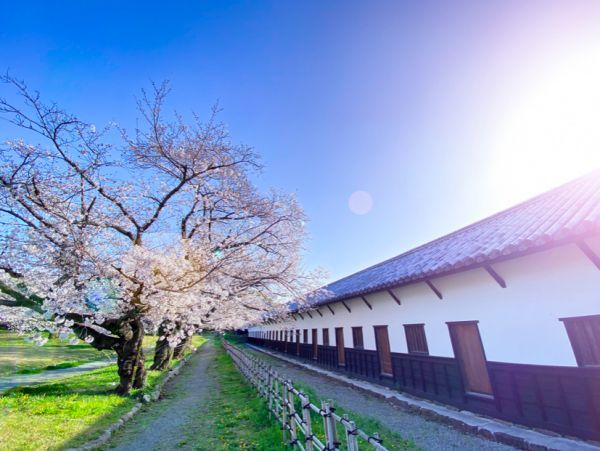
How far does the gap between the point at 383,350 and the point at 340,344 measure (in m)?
3.94

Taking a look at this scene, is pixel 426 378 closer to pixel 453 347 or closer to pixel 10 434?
pixel 453 347

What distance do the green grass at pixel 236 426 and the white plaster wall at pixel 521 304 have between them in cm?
489

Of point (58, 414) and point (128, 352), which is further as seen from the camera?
point (128, 352)

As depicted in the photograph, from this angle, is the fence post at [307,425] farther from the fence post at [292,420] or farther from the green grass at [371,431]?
the green grass at [371,431]

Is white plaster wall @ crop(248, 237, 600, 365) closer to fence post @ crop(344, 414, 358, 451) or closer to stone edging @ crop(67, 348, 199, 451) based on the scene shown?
fence post @ crop(344, 414, 358, 451)

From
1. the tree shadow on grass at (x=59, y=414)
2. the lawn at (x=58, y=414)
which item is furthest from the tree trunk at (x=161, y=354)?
the tree shadow on grass at (x=59, y=414)

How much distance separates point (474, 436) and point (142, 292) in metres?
8.43

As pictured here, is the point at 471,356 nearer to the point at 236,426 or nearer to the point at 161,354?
the point at 236,426

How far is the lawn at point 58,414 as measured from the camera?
5.20m

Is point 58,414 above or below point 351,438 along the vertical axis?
below

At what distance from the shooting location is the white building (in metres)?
4.57

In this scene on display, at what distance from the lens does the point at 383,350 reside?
1004 cm

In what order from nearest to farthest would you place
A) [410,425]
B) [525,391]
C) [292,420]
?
[292,420] → [525,391] → [410,425]

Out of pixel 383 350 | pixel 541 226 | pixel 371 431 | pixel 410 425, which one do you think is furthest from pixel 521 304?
pixel 383 350
